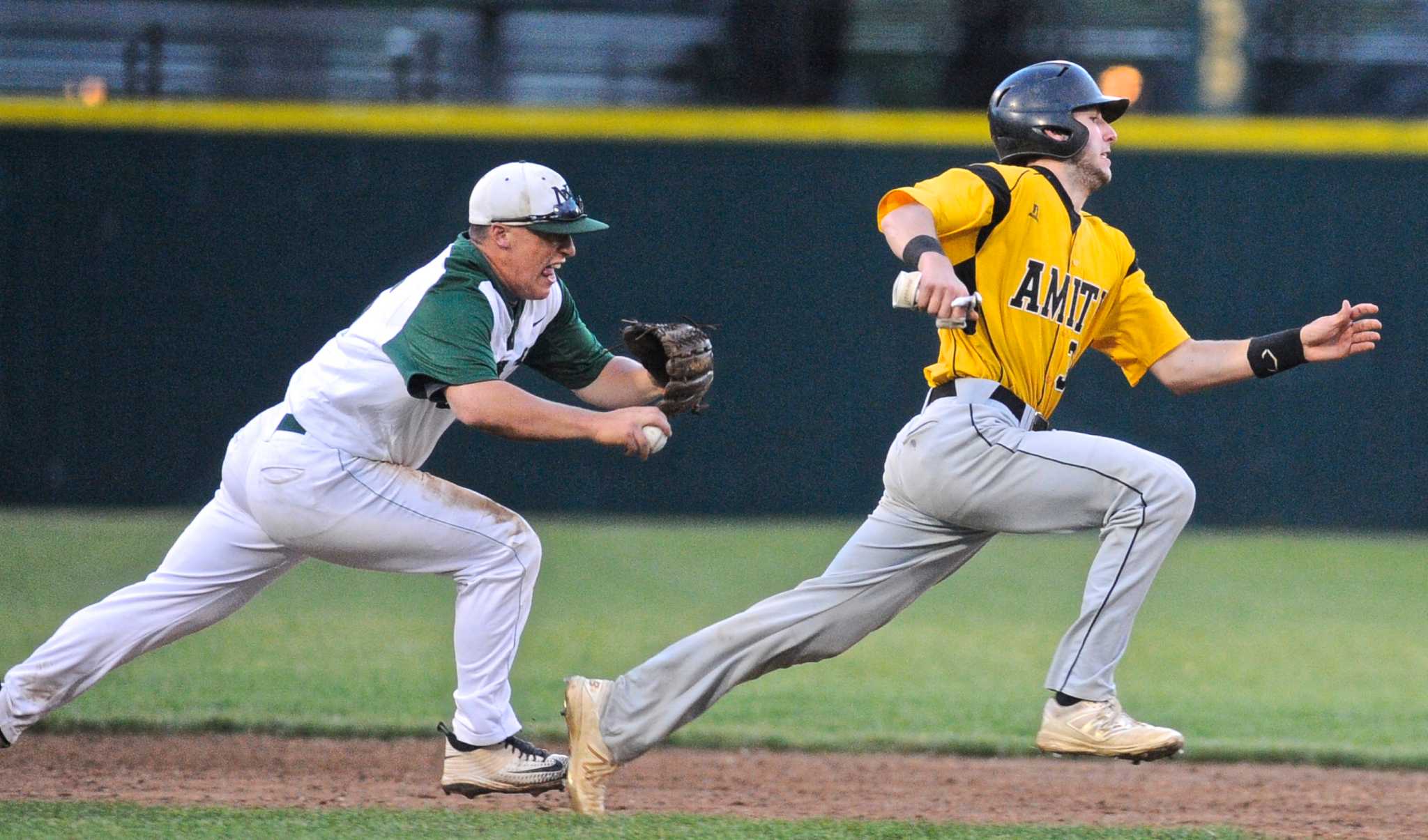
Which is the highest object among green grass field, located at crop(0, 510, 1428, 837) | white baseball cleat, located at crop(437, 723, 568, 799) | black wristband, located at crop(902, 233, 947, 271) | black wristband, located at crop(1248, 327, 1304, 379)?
black wristband, located at crop(902, 233, 947, 271)

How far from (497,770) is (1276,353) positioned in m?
2.42

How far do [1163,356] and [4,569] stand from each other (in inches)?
279

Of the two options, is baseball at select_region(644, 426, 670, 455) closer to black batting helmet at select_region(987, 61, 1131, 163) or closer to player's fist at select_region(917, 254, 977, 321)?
player's fist at select_region(917, 254, 977, 321)

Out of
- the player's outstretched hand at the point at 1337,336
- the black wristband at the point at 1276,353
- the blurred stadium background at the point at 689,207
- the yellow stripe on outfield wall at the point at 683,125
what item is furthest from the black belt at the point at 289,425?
the yellow stripe on outfield wall at the point at 683,125

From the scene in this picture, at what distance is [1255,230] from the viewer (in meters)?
12.3

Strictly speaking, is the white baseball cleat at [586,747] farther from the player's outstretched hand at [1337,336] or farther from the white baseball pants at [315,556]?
the player's outstretched hand at [1337,336]

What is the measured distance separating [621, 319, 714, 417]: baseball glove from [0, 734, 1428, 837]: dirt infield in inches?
46.9

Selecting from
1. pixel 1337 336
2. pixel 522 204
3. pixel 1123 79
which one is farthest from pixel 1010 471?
pixel 1123 79

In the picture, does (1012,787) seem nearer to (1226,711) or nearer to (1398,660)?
(1226,711)

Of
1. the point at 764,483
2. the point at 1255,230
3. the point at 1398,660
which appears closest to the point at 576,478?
the point at 764,483

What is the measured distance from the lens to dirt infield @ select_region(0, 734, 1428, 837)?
489 cm

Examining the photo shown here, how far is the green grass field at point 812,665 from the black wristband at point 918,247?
4.89 ft

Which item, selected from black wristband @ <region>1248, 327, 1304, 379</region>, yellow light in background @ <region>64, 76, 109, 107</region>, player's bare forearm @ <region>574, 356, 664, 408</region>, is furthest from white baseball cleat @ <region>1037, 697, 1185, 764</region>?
yellow light in background @ <region>64, 76, 109, 107</region>

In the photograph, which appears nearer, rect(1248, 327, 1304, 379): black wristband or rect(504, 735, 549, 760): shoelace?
rect(504, 735, 549, 760): shoelace
